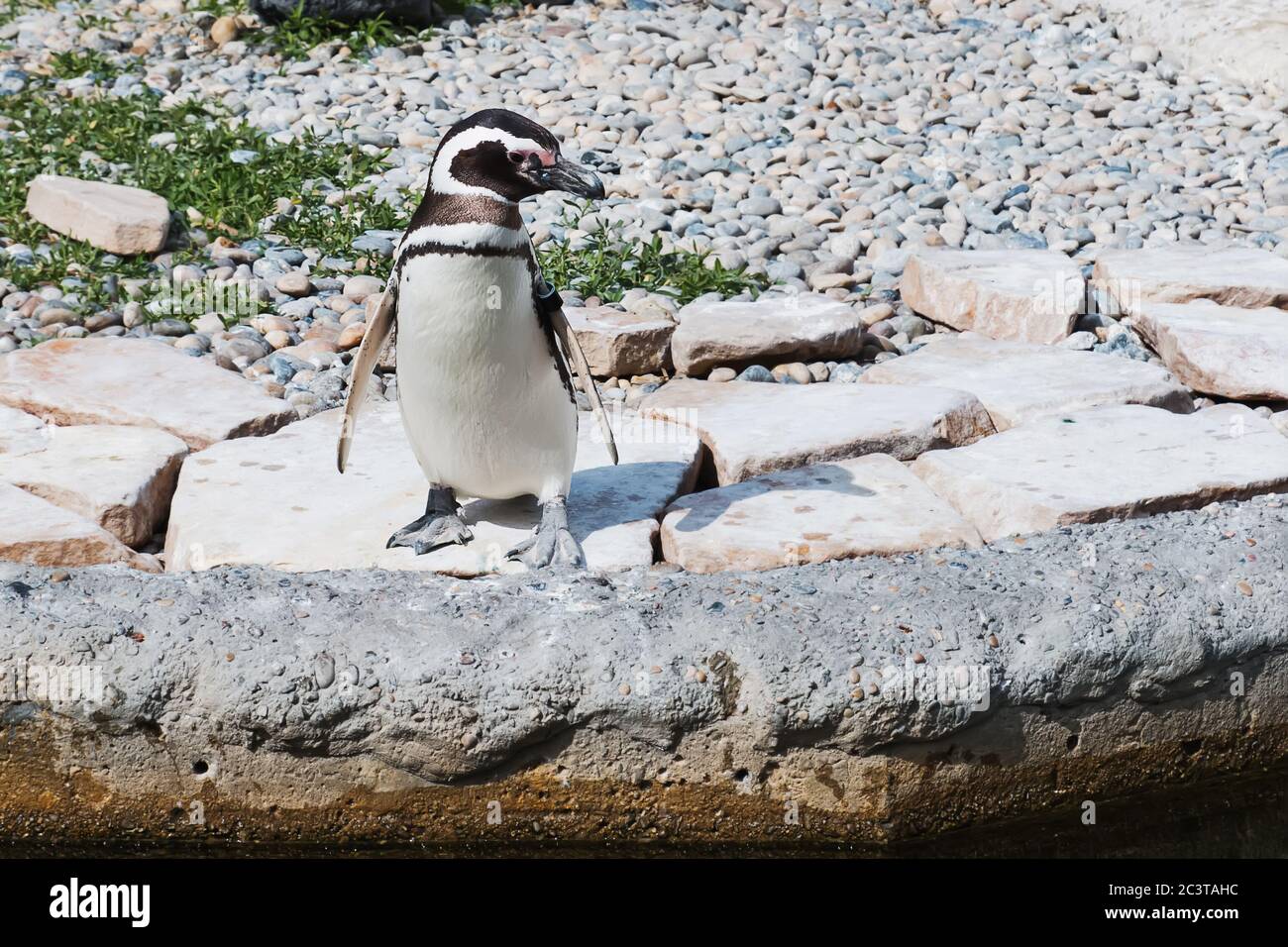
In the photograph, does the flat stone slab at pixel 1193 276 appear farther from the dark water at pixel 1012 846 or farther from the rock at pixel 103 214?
the rock at pixel 103 214

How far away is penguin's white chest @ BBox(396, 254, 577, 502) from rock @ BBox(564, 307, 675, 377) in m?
1.21

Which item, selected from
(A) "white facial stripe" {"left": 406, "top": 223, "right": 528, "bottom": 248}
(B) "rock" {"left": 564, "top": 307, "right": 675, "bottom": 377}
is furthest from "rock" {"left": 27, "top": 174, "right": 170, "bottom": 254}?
(A) "white facial stripe" {"left": 406, "top": 223, "right": 528, "bottom": 248}

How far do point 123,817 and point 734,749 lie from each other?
1.17m

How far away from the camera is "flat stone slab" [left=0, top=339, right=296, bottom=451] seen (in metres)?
4.15

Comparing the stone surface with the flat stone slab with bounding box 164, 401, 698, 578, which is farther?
the stone surface

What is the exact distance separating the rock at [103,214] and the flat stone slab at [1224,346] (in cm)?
361

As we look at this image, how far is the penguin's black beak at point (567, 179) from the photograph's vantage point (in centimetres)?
300

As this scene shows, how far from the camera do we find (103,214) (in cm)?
560

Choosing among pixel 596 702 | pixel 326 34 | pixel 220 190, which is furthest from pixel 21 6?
pixel 596 702

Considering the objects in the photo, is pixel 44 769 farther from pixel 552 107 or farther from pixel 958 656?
pixel 552 107

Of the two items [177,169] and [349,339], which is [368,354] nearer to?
[349,339]

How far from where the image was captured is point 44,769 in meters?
2.82

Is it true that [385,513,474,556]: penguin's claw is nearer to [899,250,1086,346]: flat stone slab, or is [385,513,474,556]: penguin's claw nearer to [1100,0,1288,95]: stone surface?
[899,250,1086,346]: flat stone slab

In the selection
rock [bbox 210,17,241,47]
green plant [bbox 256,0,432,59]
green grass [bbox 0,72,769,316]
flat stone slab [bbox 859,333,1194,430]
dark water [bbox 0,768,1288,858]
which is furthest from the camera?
rock [bbox 210,17,241,47]
